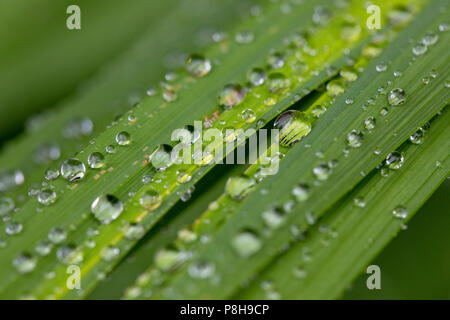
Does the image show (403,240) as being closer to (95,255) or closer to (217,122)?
(217,122)

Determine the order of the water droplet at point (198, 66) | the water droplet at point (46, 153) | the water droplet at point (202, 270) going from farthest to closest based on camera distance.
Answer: the water droplet at point (46, 153) → the water droplet at point (198, 66) → the water droplet at point (202, 270)

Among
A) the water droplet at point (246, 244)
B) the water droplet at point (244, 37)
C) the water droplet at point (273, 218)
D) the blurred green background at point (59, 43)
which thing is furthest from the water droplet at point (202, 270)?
the blurred green background at point (59, 43)

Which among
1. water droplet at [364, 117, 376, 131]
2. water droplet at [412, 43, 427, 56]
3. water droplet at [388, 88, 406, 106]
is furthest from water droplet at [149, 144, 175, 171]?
water droplet at [412, 43, 427, 56]

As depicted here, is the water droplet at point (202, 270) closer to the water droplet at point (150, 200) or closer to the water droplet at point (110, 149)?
the water droplet at point (150, 200)

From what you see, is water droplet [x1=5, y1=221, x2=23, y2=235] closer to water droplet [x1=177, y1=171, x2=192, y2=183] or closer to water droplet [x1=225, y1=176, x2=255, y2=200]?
water droplet [x1=177, y1=171, x2=192, y2=183]
